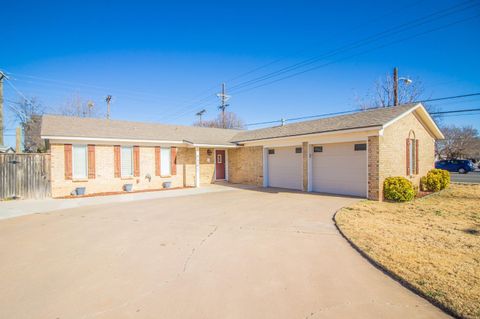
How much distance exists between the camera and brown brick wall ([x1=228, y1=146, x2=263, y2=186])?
56.3 feet

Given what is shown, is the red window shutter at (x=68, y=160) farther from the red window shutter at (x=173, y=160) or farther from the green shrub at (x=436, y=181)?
the green shrub at (x=436, y=181)

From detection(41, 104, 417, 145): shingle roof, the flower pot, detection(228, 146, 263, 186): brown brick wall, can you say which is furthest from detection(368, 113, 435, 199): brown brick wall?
the flower pot

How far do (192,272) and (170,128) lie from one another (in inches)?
623

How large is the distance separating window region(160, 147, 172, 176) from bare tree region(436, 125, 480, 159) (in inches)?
1576

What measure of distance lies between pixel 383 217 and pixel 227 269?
5807 mm

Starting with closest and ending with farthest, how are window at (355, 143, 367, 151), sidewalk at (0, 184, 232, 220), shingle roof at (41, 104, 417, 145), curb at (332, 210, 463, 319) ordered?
1. curb at (332, 210, 463, 319)
2. sidewalk at (0, 184, 232, 220)
3. window at (355, 143, 367, 151)
4. shingle roof at (41, 104, 417, 145)

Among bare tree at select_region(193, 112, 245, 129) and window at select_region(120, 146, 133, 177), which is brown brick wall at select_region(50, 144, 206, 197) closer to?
window at select_region(120, 146, 133, 177)

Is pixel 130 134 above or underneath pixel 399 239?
above

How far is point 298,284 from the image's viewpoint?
3805 millimetres

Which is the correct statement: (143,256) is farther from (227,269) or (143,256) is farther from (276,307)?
(276,307)

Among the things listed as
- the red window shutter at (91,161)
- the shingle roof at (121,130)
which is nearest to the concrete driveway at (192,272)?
the red window shutter at (91,161)

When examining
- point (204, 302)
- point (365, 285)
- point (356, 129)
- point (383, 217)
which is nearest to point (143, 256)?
point (204, 302)

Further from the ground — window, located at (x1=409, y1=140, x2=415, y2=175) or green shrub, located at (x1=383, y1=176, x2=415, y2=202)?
window, located at (x1=409, y1=140, x2=415, y2=175)

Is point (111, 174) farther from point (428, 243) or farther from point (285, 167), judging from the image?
point (428, 243)
